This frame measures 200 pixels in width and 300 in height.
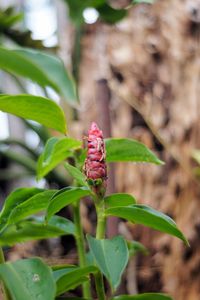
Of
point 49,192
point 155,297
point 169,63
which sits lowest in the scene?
point 155,297

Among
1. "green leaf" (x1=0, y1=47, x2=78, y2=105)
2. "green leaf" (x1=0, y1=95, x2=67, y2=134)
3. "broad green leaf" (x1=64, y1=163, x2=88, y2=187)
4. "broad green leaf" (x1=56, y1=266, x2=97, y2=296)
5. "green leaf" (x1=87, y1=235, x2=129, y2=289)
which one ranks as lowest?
"broad green leaf" (x1=56, y1=266, x2=97, y2=296)

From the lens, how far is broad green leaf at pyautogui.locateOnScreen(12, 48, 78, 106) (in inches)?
26.9

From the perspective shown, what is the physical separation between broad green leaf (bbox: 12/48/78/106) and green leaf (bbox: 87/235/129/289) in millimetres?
319

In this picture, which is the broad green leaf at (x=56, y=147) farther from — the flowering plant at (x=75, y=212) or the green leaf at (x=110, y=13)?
the green leaf at (x=110, y=13)

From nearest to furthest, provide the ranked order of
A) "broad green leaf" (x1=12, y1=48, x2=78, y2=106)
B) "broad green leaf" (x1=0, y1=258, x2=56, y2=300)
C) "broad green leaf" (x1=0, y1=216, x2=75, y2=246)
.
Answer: "broad green leaf" (x1=0, y1=258, x2=56, y2=300) < "broad green leaf" (x1=0, y1=216, x2=75, y2=246) < "broad green leaf" (x1=12, y1=48, x2=78, y2=106)

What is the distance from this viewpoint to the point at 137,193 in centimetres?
108

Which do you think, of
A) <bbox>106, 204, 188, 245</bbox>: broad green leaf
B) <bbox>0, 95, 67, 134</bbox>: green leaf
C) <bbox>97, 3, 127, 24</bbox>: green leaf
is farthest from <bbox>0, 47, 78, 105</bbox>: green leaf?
<bbox>97, 3, 127, 24</bbox>: green leaf

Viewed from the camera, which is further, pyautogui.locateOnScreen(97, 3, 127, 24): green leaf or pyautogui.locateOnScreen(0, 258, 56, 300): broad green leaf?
pyautogui.locateOnScreen(97, 3, 127, 24): green leaf

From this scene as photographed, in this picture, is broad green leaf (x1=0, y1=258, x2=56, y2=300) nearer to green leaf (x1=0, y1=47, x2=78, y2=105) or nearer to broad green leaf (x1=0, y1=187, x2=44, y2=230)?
broad green leaf (x1=0, y1=187, x2=44, y2=230)

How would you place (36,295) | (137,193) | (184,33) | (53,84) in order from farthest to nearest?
(184,33)
(137,193)
(53,84)
(36,295)

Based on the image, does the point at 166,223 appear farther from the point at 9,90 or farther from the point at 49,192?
the point at 9,90

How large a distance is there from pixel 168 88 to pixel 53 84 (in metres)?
0.52

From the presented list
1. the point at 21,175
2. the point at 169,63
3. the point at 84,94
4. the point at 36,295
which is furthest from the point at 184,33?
the point at 36,295

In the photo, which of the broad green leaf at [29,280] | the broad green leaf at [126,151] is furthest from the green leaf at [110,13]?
the broad green leaf at [29,280]
